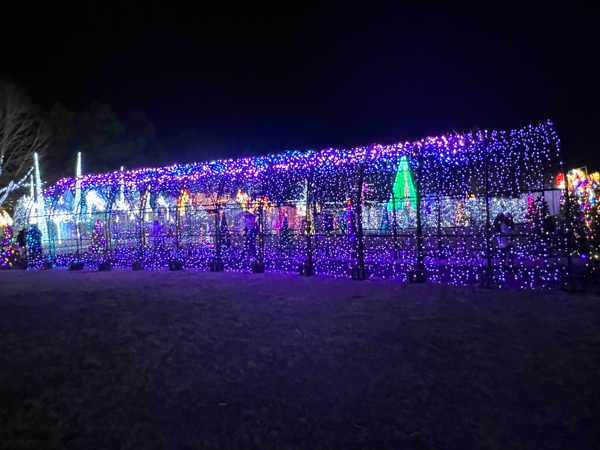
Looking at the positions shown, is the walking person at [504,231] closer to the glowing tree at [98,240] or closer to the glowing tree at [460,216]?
the glowing tree at [460,216]

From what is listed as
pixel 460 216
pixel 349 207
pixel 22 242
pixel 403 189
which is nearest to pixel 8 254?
pixel 22 242

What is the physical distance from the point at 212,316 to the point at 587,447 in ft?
17.3

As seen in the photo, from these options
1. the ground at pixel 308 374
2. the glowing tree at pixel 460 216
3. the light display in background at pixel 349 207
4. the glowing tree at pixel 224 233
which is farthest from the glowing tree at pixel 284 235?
the ground at pixel 308 374

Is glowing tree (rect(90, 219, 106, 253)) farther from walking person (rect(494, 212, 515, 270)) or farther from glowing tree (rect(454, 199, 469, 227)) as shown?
walking person (rect(494, 212, 515, 270))

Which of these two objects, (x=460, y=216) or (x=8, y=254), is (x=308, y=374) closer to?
(x=460, y=216)

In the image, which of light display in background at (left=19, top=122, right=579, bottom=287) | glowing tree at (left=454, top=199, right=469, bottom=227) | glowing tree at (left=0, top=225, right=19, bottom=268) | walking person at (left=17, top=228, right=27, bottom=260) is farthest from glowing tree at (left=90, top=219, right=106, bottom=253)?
glowing tree at (left=454, top=199, right=469, bottom=227)

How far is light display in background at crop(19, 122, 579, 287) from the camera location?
9940 millimetres

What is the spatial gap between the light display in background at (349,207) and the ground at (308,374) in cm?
304

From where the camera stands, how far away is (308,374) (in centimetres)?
426

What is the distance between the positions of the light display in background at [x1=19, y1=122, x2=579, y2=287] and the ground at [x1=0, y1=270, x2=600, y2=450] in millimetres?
3043

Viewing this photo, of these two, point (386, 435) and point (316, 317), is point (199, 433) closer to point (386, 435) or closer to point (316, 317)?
point (386, 435)

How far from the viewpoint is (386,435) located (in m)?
3.03

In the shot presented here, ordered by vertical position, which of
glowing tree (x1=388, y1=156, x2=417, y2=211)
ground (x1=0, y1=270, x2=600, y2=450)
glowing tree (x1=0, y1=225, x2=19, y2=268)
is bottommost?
ground (x1=0, y1=270, x2=600, y2=450)

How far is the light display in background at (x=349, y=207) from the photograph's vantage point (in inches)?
391
